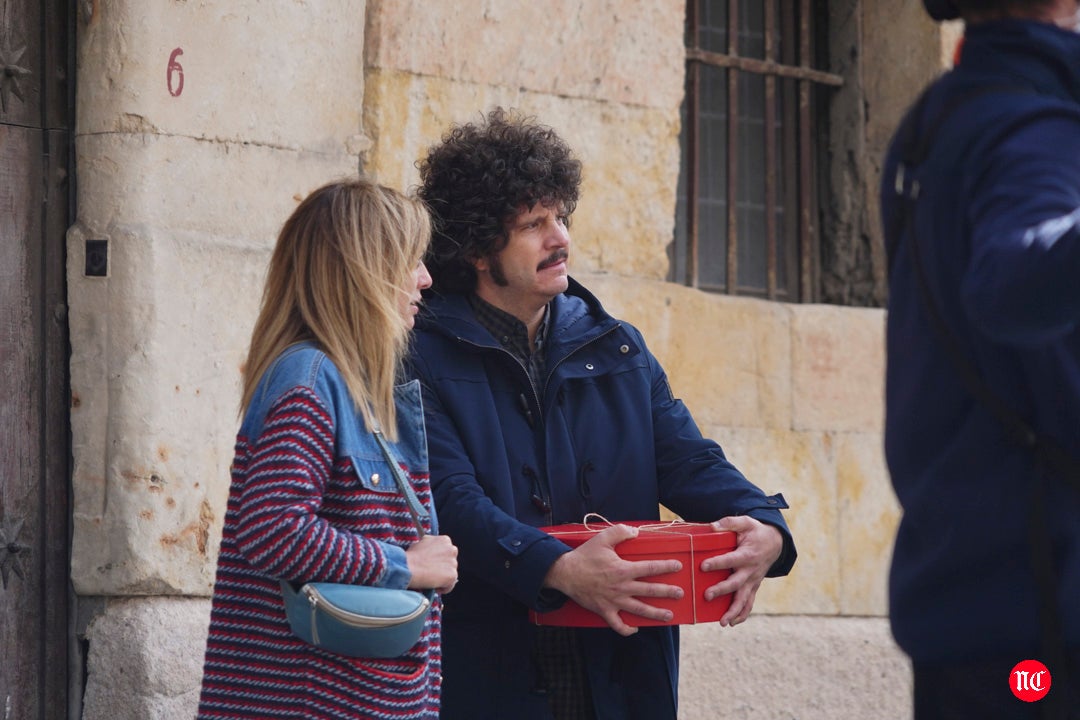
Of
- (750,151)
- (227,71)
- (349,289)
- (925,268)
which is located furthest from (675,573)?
(750,151)

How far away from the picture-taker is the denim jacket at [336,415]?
237 cm

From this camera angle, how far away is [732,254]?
5.37 metres

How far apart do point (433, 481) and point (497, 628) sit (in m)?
0.31

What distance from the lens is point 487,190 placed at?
3221mm

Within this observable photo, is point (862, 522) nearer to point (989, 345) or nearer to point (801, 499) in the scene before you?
point (801, 499)

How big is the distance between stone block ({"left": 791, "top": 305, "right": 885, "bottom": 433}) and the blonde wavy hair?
264cm

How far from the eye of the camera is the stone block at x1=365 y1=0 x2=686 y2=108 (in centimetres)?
439

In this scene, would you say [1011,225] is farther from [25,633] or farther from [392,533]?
[25,633]

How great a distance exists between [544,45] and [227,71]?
1026 millimetres

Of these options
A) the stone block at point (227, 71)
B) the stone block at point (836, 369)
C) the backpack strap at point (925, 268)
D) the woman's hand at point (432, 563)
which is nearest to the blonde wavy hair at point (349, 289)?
the woman's hand at point (432, 563)

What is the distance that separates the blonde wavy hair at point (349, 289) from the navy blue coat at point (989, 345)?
93 centimetres

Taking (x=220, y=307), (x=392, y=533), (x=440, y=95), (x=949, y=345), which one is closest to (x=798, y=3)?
(x=440, y=95)

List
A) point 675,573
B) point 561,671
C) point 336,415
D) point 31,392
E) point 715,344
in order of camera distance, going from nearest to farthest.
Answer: point 336,415, point 675,573, point 561,671, point 31,392, point 715,344

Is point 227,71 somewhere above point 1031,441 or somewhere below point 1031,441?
above
